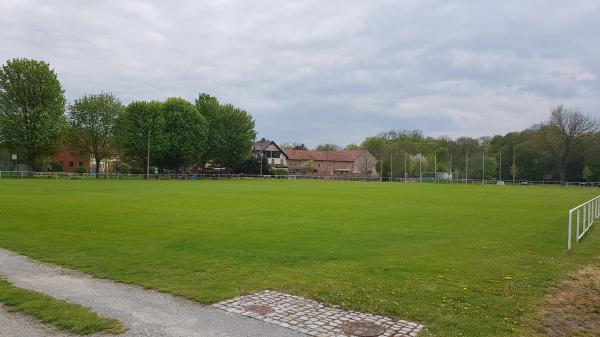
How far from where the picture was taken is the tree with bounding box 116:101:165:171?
77.6 meters

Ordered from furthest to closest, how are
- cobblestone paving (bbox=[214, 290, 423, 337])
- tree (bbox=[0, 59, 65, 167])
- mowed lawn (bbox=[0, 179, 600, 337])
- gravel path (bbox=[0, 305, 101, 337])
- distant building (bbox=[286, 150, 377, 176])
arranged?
distant building (bbox=[286, 150, 377, 176]) < tree (bbox=[0, 59, 65, 167]) < mowed lawn (bbox=[0, 179, 600, 337]) < cobblestone paving (bbox=[214, 290, 423, 337]) < gravel path (bbox=[0, 305, 101, 337])

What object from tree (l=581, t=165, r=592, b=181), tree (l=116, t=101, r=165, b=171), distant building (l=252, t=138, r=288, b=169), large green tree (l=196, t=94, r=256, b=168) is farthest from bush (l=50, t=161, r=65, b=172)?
tree (l=581, t=165, r=592, b=181)

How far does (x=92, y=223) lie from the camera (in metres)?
17.7

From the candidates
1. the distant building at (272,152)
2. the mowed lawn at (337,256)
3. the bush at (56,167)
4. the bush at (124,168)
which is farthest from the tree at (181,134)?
the mowed lawn at (337,256)

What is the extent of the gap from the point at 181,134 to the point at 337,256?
2818 inches

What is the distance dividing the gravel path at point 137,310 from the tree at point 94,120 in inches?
3065

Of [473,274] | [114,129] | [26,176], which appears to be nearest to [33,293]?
[473,274]

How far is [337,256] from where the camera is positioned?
476 inches

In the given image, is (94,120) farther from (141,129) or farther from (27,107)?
(27,107)

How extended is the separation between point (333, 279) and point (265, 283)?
144cm

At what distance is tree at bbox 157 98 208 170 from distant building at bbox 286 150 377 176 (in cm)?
6099

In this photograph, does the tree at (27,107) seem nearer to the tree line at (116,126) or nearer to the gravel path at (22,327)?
the tree line at (116,126)

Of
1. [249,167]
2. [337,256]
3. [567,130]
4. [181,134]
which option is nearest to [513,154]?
[567,130]

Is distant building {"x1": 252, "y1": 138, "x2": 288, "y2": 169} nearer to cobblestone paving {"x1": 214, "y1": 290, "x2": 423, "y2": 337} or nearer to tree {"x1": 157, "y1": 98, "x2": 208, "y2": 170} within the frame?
tree {"x1": 157, "y1": 98, "x2": 208, "y2": 170}
